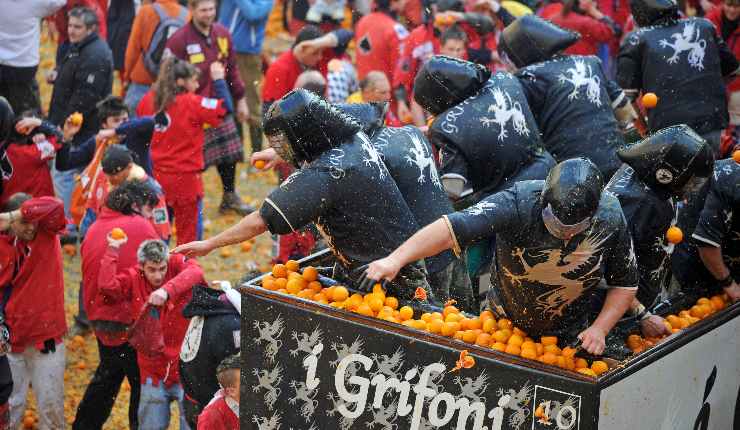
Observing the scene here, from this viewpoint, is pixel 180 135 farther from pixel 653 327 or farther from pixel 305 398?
pixel 653 327

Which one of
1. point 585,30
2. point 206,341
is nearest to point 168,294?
point 206,341

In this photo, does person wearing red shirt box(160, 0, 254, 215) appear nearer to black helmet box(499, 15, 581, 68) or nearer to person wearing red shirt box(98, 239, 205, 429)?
person wearing red shirt box(98, 239, 205, 429)

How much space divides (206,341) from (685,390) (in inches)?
105

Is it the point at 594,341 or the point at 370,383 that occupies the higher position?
the point at 594,341

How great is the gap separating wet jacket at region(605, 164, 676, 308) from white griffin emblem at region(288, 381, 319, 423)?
1661mm

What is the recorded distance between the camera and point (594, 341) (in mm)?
4863

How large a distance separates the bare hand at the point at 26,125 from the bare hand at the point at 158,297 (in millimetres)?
2173

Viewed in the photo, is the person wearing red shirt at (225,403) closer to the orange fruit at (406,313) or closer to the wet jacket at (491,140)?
the orange fruit at (406,313)

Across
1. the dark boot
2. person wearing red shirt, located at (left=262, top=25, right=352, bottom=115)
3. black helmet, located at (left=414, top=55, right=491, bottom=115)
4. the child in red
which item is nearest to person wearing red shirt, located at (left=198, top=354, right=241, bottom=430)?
black helmet, located at (left=414, top=55, right=491, bottom=115)

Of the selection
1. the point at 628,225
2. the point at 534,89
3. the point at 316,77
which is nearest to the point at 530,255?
the point at 628,225

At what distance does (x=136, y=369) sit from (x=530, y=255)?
3446 millimetres

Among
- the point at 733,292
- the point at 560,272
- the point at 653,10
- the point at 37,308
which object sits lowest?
the point at 37,308

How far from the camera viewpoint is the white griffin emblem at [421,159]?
6129 millimetres

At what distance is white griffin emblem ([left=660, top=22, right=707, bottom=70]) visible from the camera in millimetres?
8016
